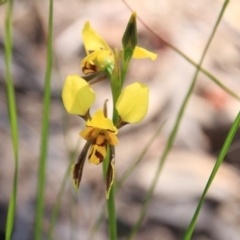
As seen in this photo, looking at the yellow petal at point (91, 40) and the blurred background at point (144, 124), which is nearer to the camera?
the yellow petal at point (91, 40)

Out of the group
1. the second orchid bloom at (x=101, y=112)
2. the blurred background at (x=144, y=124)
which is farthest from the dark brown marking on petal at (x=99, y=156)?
the blurred background at (x=144, y=124)

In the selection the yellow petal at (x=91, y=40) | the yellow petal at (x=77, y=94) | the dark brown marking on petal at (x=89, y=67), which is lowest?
the yellow petal at (x=77, y=94)

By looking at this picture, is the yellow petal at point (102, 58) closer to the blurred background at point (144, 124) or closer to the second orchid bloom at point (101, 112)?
the second orchid bloom at point (101, 112)

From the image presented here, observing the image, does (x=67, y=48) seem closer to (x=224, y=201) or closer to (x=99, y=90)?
(x=99, y=90)

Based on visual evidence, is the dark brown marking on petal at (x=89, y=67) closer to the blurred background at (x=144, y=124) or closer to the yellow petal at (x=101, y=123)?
the yellow petal at (x=101, y=123)

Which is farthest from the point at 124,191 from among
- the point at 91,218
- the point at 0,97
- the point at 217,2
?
the point at 217,2

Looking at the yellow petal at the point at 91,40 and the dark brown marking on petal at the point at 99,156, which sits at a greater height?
the yellow petal at the point at 91,40

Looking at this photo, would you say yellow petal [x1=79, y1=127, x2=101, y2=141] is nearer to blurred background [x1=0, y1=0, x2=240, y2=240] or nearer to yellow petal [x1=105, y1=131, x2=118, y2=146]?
yellow petal [x1=105, y1=131, x2=118, y2=146]
